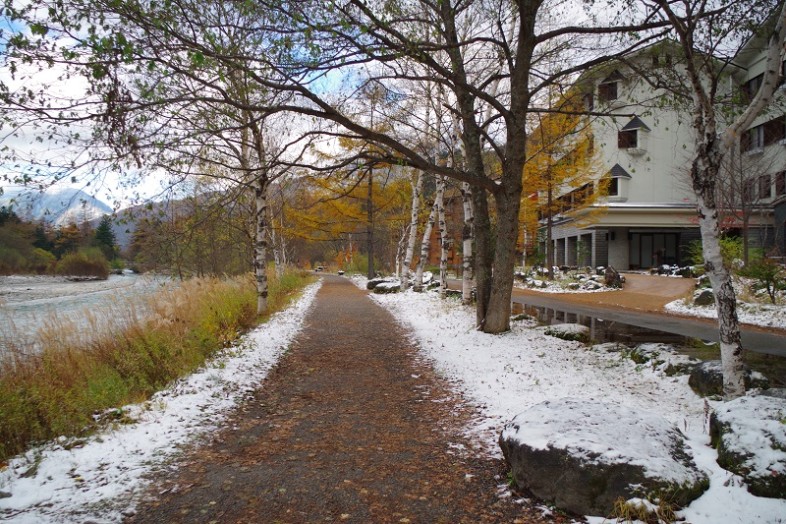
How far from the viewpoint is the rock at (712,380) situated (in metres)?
5.36

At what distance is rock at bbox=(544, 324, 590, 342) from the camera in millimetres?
9156

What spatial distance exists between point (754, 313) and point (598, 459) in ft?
36.3

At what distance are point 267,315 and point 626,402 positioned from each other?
947 centimetres

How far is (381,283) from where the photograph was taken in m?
22.9

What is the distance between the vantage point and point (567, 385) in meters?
6.05

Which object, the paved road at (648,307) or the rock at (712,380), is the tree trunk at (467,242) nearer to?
the paved road at (648,307)

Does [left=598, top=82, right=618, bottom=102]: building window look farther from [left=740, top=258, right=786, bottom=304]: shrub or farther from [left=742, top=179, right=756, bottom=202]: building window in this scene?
[left=742, top=179, right=756, bottom=202]: building window

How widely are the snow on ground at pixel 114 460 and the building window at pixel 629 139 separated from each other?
28.6 meters

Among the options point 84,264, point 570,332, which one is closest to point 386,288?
point 570,332

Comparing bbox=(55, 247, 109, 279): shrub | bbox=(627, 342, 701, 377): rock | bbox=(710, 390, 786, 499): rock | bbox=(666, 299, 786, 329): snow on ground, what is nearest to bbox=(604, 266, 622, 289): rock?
bbox=(666, 299, 786, 329): snow on ground

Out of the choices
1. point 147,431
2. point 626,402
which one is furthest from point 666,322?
point 147,431

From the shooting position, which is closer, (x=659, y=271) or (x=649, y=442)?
(x=649, y=442)

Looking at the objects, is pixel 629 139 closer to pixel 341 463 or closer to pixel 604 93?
pixel 604 93

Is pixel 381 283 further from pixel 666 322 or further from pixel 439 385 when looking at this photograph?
pixel 439 385
